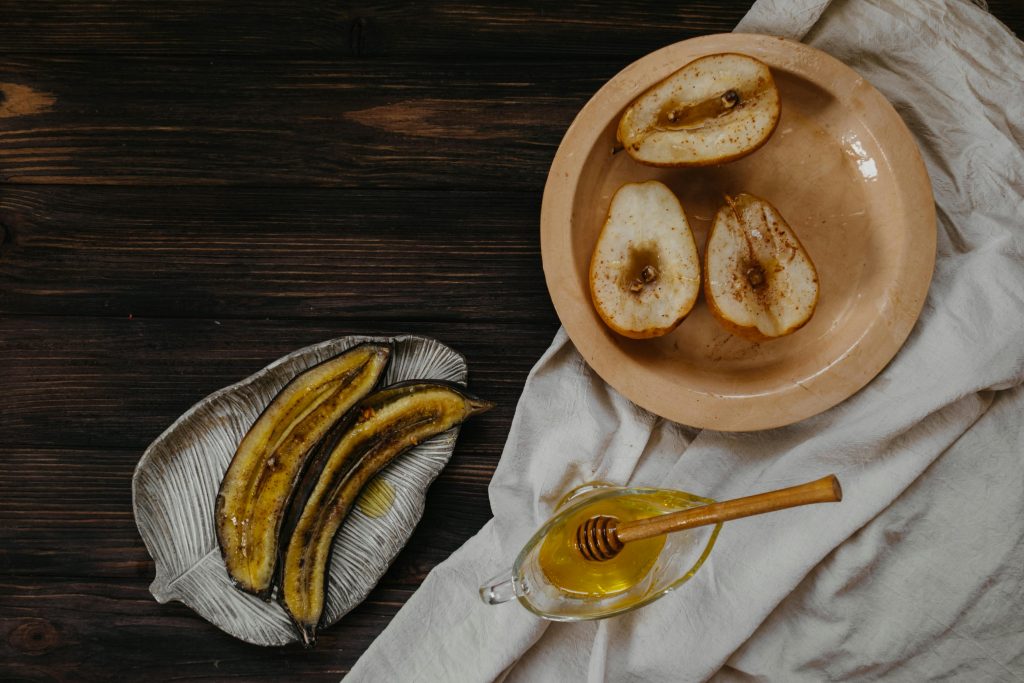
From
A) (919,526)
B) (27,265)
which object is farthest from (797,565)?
(27,265)

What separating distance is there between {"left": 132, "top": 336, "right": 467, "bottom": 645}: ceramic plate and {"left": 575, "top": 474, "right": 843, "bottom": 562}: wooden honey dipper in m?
0.24

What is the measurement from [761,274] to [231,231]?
685 millimetres

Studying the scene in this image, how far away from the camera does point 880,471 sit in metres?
0.84

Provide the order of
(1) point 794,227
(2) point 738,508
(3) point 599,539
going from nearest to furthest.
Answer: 1. (2) point 738,508
2. (3) point 599,539
3. (1) point 794,227

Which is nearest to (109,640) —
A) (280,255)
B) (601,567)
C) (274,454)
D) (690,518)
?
(274,454)

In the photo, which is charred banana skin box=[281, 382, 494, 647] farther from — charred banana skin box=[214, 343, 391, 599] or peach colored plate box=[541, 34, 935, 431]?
peach colored plate box=[541, 34, 935, 431]

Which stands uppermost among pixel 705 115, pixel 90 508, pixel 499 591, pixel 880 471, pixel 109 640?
pixel 705 115

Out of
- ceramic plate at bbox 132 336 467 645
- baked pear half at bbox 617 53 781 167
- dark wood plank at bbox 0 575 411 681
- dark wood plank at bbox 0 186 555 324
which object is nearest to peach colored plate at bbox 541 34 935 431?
baked pear half at bbox 617 53 781 167

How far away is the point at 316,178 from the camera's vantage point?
0.95 metres

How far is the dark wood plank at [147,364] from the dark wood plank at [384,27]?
1.21 feet

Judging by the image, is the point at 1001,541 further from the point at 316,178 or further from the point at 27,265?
the point at 27,265

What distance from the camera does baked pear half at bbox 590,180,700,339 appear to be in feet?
2.69

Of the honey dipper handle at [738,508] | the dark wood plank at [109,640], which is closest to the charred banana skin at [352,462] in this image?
the dark wood plank at [109,640]

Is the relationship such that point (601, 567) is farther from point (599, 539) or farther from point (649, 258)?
point (649, 258)
